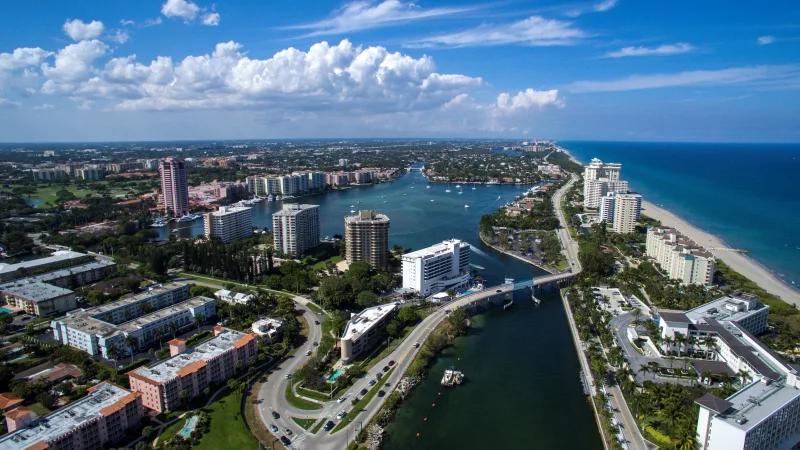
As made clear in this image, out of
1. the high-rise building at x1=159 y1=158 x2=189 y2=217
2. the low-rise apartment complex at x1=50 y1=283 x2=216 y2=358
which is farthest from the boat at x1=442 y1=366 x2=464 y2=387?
the high-rise building at x1=159 y1=158 x2=189 y2=217

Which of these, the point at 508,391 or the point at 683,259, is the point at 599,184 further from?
the point at 508,391

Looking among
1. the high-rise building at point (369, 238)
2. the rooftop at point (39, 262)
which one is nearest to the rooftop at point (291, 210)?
the high-rise building at point (369, 238)

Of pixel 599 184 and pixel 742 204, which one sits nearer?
pixel 599 184

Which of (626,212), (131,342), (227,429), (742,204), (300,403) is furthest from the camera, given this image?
(742,204)

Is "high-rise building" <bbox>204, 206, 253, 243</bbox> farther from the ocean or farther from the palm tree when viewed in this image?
the ocean

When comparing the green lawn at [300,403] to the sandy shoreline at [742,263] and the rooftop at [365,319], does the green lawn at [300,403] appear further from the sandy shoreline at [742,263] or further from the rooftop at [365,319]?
the sandy shoreline at [742,263]

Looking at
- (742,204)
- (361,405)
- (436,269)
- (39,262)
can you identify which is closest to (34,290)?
(39,262)
